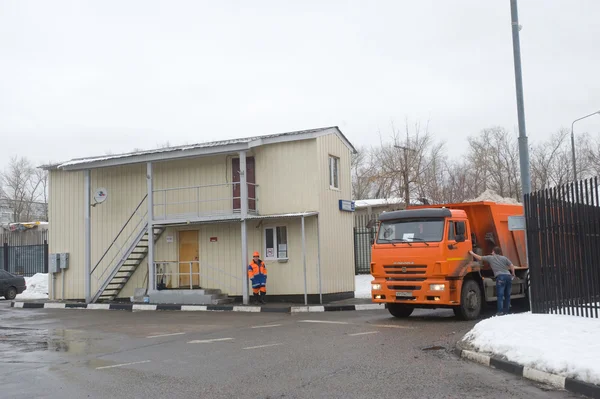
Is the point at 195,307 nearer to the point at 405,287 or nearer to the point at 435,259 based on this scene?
the point at 405,287

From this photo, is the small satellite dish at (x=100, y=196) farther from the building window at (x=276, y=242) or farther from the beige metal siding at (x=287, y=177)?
the building window at (x=276, y=242)

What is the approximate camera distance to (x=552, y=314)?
40.1ft

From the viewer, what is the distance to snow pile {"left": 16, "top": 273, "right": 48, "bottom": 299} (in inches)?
1097

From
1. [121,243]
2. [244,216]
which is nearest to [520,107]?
[244,216]

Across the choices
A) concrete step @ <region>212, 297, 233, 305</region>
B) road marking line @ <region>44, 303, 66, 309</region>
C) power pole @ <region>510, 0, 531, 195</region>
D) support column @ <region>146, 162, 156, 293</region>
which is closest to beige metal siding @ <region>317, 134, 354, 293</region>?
concrete step @ <region>212, 297, 233, 305</region>

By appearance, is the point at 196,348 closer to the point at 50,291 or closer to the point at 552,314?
the point at 552,314

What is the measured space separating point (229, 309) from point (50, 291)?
9.22 metres

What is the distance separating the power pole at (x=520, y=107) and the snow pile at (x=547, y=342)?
11.7 feet

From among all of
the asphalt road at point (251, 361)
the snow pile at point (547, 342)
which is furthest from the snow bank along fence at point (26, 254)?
the snow pile at point (547, 342)

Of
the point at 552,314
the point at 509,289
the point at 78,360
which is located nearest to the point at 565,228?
the point at 552,314

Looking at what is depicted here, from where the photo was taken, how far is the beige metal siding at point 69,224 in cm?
2434

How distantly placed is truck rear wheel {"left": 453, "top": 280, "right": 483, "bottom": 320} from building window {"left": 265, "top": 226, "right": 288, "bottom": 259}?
7573 mm

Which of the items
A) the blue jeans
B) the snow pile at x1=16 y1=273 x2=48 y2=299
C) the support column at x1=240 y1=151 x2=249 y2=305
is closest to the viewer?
the blue jeans

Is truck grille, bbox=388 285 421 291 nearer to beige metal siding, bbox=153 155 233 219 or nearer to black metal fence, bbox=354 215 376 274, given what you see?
beige metal siding, bbox=153 155 233 219
